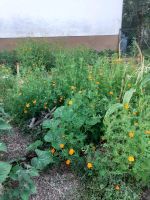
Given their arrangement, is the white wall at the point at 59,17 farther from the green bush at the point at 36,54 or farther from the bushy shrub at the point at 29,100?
the bushy shrub at the point at 29,100

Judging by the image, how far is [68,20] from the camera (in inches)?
390

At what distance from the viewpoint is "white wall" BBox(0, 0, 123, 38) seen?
31.0 ft

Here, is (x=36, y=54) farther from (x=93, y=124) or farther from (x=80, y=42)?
(x=93, y=124)

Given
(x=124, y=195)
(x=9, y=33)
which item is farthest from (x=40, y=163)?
(x=9, y=33)

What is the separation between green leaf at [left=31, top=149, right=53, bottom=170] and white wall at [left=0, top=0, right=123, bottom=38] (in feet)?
23.8

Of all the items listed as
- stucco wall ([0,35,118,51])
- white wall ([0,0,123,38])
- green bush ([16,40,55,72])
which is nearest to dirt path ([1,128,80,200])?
green bush ([16,40,55,72])

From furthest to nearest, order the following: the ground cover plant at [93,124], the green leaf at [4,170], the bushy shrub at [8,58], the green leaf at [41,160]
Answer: the bushy shrub at [8,58], the green leaf at [41,160], the ground cover plant at [93,124], the green leaf at [4,170]

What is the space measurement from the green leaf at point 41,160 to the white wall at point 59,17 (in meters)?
7.25

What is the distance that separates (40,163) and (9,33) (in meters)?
7.39

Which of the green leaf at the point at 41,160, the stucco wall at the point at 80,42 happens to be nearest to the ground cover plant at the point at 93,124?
the green leaf at the point at 41,160

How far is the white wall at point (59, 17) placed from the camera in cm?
944

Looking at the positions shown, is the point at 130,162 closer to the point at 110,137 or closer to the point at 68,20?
the point at 110,137

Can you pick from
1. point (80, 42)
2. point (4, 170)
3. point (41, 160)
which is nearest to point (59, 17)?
point (80, 42)

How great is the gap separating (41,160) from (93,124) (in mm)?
500
